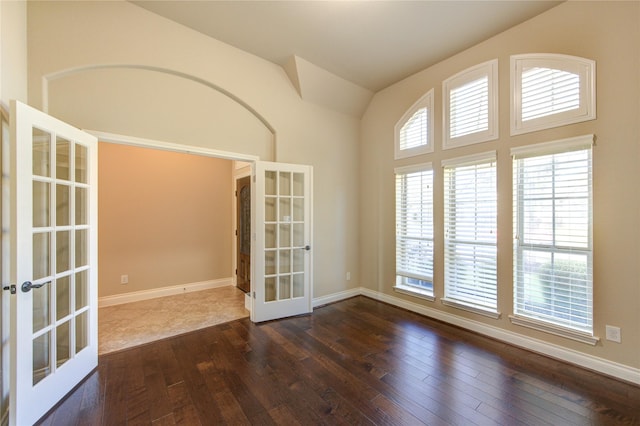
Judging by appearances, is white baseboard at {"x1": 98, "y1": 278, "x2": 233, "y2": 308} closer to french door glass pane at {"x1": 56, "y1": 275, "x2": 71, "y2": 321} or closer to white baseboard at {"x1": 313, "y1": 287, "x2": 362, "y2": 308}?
white baseboard at {"x1": 313, "y1": 287, "x2": 362, "y2": 308}

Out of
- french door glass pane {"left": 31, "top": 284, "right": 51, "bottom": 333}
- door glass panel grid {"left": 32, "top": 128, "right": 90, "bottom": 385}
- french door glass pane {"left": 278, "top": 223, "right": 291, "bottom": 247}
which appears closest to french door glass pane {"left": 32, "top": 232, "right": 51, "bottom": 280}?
door glass panel grid {"left": 32, "top": 128, "right": 90, "bottom": 385}

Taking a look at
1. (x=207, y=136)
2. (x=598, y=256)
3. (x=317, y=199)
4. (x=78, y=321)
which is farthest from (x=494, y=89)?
(x=78, y=321)

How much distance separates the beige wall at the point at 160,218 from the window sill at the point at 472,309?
400 centimetres

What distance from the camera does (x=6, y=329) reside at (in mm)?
1744

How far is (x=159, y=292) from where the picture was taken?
4.45 metres

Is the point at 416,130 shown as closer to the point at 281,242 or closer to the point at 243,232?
the point at 281,242

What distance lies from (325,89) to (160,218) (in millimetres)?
3605

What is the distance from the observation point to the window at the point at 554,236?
2447 millimetres

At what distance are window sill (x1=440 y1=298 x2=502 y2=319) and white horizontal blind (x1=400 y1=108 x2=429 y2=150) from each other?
7.25 feet

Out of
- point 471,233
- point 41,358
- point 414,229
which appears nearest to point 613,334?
point 471,233

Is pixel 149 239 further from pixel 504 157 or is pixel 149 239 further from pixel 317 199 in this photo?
pixel 504 157

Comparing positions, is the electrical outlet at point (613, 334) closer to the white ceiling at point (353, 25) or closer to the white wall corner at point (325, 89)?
the white ceiling at point (353, 25)

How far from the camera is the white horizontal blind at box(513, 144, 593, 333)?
2.45 m

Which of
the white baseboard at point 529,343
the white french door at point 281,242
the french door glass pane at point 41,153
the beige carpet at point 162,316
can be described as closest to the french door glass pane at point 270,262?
the white french door at point 281,242
